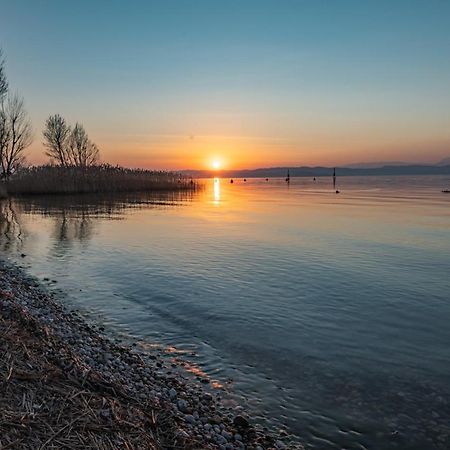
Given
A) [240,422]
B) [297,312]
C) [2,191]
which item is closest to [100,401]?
[240,422]

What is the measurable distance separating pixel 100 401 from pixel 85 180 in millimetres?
61946

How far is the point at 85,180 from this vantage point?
63062 mm

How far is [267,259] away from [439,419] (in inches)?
480

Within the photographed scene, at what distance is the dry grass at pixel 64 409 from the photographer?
13.9ft

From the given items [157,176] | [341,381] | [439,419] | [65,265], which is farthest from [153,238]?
[157,176]

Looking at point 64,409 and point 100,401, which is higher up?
point 64,409

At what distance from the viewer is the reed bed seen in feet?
193

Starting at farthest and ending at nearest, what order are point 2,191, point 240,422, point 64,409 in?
point 2,191 < point 240,422 < point 64,409

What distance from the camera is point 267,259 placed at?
1855cm

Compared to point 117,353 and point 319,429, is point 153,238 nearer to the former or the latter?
point 117,353

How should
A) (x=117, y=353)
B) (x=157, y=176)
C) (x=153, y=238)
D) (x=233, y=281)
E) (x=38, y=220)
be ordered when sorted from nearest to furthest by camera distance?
1. (x=117, y=353)
2. (x=233, y=281)
3. (x=153, y=238)
4. (x=38, y=220)
5. (x=157, y=176)

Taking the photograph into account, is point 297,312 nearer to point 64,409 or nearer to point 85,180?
point 64,409

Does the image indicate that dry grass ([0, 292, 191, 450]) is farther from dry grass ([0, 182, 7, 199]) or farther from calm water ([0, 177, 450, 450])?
dry grass ([0, 182, 7, 199])

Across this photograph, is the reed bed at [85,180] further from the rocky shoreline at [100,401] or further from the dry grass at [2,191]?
the rocky shoreline at [100,401]
